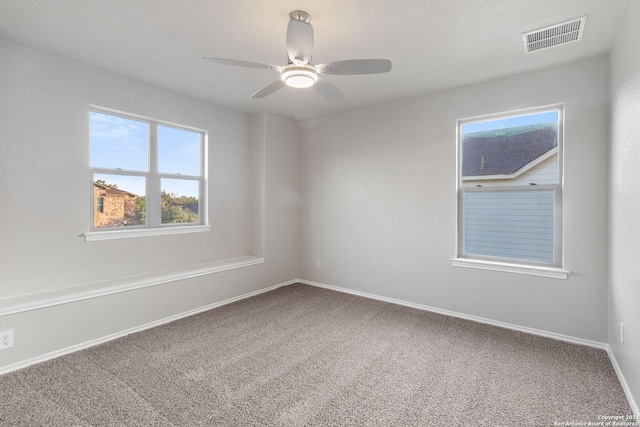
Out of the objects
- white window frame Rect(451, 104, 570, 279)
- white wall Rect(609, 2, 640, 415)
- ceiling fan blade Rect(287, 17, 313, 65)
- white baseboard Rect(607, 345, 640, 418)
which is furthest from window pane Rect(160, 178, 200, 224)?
white baseboard Rect(607, 345, 640, 418)

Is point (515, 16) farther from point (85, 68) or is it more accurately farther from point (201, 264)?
point (201, 264)

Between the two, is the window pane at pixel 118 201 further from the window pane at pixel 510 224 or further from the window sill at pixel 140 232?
the window pane at pixel 510 224

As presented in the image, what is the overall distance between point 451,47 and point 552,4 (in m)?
0.69

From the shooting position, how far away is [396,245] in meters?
3.89

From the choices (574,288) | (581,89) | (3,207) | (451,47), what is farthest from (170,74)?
(574,288)

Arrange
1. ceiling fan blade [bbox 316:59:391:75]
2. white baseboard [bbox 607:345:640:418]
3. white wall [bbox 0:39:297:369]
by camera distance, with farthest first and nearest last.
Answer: white wall [bbox 0:39:297:369], ceiling fan blade [bbox 316:59:391:75], white baseboard [bbox 607:345:640:418]

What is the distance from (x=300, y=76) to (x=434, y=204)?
2.28 meters

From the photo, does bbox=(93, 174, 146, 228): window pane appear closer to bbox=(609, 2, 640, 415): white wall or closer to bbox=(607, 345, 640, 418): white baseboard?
bbox=(609, 2, 640, 415): white wall

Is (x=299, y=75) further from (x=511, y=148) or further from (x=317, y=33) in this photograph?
(x=511, y=148)

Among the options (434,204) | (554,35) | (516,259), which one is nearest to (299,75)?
(554,35)

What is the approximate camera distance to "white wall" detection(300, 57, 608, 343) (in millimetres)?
2717

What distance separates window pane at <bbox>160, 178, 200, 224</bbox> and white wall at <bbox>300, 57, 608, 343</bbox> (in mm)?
1618

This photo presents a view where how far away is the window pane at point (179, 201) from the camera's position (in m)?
3.71

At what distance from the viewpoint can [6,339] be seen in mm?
2260
